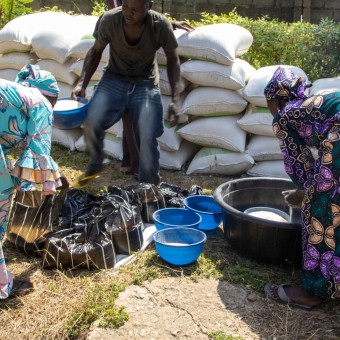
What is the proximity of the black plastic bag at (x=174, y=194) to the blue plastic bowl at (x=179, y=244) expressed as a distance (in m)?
0.63

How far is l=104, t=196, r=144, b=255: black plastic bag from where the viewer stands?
3.39 metres

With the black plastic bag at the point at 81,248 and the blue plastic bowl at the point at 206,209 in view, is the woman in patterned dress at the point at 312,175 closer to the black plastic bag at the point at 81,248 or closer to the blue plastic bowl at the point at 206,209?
the blue plastic bowl at the point at 206,209

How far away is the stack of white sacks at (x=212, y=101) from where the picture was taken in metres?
4.77

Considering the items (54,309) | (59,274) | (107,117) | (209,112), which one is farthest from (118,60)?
(54,309)

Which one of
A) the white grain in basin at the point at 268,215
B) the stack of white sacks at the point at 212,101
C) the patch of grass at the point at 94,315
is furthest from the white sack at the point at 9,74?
the patch of grass at the point at 94,315

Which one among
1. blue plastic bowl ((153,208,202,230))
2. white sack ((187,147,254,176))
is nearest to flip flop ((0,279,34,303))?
blue plastic bowl ((153,208,202,230))

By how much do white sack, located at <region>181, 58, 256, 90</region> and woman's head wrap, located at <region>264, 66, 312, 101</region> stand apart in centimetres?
180

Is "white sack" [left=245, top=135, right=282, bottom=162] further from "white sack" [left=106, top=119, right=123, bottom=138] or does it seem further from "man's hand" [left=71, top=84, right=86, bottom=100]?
"man's hand" [left=71, top=84, right=86, bottom=100]

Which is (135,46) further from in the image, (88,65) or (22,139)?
(22,139)

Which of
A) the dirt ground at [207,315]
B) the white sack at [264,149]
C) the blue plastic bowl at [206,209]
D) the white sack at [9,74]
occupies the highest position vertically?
the white sack at [9,74]

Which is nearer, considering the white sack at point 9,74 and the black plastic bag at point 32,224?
the black plastic bag at point 32,224

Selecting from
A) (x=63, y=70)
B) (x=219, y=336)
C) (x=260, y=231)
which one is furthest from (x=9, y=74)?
(x=219, y=336)

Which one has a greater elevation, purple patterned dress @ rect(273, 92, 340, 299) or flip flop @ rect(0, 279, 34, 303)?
purple patterned dress @ rect(273, 92, 340, 299)

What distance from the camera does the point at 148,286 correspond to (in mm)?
3127
